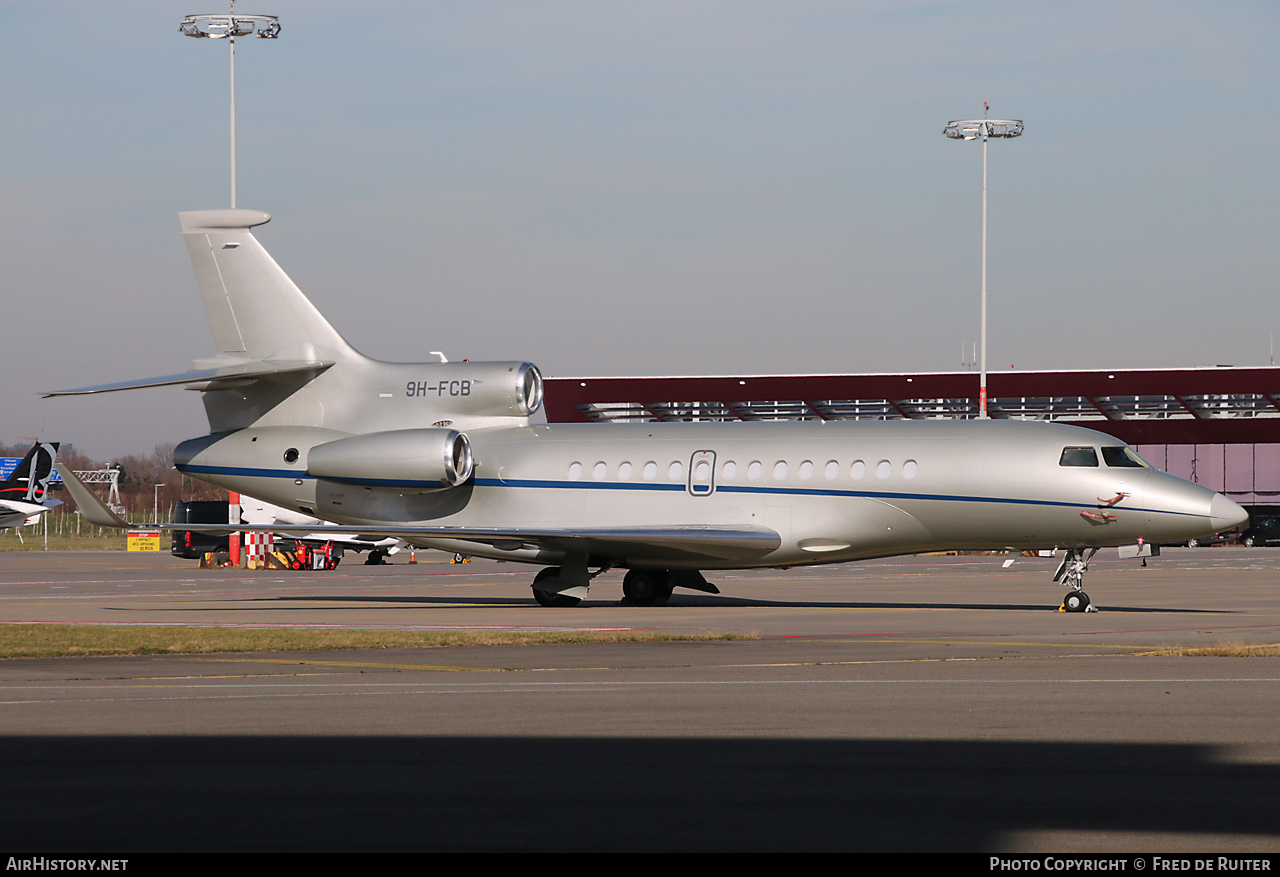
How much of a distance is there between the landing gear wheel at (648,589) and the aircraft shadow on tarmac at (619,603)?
315 millimetres

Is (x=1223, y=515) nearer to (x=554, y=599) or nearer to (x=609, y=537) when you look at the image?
(x=609, y=537)

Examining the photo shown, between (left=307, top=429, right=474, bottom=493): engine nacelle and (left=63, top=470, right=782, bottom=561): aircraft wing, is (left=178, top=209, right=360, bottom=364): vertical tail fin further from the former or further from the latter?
(left=63, top=470, right=782, bottom=561): aircraft wing

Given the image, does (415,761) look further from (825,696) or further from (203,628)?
(203,628)

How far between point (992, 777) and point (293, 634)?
13.5 meters

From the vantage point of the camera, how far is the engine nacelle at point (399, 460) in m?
28.2

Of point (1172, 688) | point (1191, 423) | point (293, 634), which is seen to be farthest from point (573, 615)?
point (1191, 423)

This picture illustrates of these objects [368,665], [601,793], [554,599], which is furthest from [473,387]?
[601,793]

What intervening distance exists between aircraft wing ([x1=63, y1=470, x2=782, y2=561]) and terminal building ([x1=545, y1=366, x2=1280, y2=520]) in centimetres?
5563

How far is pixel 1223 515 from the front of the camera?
2433 cm

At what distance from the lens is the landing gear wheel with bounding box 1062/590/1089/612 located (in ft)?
81.4

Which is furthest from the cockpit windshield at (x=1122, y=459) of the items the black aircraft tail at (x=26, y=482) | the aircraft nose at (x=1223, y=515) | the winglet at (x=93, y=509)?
the black aircraft tail at (x=26, y=482)

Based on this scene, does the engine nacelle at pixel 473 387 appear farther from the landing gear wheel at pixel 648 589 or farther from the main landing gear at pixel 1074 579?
the main landing gear at pixel 1074 579

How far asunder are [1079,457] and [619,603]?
1015cm

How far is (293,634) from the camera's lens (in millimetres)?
19453
